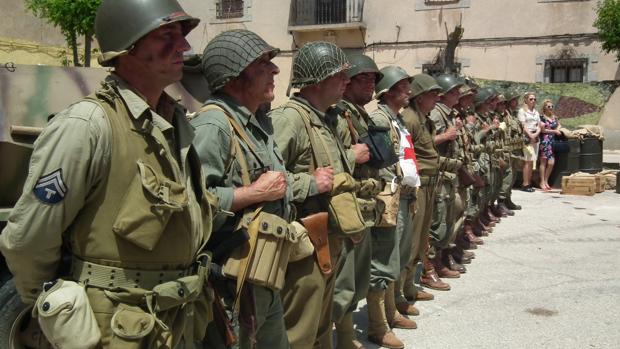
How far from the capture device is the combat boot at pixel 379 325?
458 cm

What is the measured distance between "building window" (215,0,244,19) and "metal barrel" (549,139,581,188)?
15296 millimetres

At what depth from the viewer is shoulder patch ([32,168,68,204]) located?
74.4 inches

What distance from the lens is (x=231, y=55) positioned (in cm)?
292

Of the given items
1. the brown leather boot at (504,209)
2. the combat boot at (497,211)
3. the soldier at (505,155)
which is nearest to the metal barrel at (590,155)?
the soldier at (505,155)

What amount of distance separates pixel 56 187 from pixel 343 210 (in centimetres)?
177

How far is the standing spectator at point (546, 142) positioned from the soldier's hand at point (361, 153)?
9486 mm

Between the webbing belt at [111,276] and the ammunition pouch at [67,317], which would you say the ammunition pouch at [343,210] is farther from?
the ammunition pouch at [67,317]

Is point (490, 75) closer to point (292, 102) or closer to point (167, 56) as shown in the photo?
point (292, 102)

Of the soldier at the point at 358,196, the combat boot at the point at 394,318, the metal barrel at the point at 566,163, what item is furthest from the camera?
the metal barrel at the point at 566,163

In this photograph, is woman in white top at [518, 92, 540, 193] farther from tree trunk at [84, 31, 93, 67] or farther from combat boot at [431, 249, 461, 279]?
tree trunk at [84, 31, 93, 67]

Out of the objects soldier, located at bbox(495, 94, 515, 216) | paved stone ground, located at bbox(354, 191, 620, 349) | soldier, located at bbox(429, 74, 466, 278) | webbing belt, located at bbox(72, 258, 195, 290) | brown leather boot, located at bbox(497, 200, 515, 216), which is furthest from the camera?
brown leather boot, located at bbox(497, 200, 515, 216)

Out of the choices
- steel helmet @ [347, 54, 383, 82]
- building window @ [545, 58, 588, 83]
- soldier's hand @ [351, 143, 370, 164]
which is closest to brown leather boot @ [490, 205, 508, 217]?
steel helmet @ [347, 54, 383, 82]

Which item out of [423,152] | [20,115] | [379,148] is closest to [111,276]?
[379,148]

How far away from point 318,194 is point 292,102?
0.62 meters
